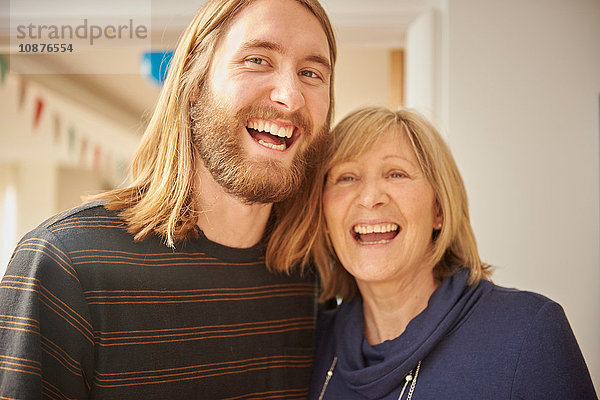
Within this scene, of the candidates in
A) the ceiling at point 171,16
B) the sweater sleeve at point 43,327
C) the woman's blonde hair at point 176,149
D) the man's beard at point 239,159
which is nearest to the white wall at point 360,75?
the ceiling at point 171,16

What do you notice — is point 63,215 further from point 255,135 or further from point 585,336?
point 585,336

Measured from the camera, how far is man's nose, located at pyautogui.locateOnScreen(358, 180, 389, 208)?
5.00ft

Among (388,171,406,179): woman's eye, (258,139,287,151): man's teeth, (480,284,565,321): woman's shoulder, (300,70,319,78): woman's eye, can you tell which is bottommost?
(480,284,565,321): woman's shoulder

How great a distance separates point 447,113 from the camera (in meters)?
2.21

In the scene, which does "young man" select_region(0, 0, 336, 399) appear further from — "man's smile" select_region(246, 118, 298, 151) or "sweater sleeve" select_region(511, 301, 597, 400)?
"sweater sleeve" select_region(511, 301, 597, 400)

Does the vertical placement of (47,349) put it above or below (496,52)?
below

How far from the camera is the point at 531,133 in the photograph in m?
2.20

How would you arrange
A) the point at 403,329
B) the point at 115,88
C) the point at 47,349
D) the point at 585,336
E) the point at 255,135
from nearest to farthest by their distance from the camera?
the point at 47,349 < the point at 255,135 < the point at 403,329 < the point at 585,336 < the point at 115,88

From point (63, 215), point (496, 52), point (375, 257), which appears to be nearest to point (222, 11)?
point (63, 215)

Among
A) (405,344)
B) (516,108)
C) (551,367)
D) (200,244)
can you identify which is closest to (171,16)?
(200,244)

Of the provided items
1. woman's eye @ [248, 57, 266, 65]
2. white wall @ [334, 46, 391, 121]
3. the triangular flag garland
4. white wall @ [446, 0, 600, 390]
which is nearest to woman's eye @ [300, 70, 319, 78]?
woman's eye @ [248, 57, 266, 65]

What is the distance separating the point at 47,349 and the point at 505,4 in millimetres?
2018

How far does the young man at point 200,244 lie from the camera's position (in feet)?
4.17

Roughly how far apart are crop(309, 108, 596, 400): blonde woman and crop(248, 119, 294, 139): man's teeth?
202 millimetres
